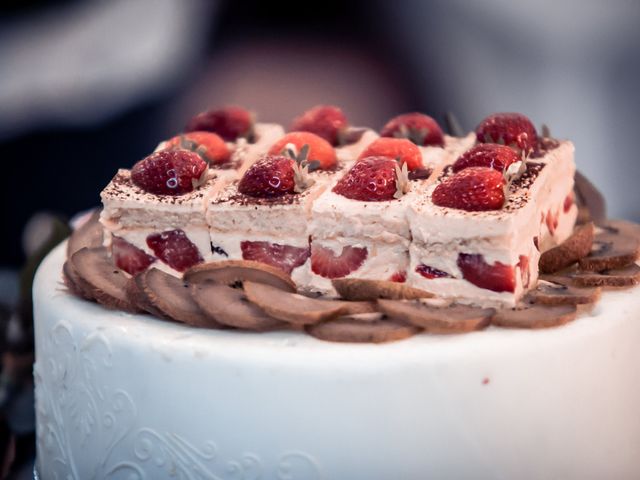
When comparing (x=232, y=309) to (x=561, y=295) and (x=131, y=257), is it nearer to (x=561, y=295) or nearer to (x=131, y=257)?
(x=131, y=257)

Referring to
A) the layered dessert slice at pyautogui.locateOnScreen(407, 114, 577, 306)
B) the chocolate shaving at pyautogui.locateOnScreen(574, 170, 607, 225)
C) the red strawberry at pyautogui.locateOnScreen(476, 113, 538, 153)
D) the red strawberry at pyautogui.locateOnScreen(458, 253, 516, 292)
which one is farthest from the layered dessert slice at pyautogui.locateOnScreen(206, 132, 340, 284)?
the chocolate shaving at pyautogui.locateOnScreen(574, 170, 607, 225)

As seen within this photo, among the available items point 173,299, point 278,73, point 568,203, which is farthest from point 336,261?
point 278,73

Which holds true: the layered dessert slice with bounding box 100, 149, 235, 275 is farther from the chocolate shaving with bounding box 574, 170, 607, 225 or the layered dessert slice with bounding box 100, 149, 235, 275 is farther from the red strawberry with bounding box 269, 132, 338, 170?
the chocolate shaving with bounding box 574, 170, 607, 225

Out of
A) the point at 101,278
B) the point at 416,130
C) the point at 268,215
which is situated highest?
the point at 416,130

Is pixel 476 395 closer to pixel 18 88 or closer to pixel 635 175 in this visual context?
pixel 635 175

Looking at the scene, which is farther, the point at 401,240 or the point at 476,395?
the point at 401,240

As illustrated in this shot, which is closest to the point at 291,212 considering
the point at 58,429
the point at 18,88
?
the point at 58,429

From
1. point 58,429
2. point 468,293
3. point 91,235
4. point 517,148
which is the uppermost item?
point 517,148
